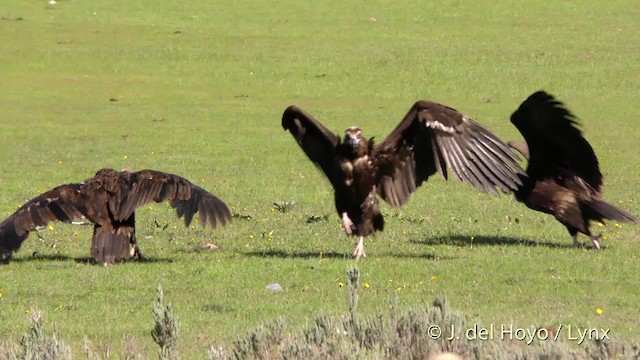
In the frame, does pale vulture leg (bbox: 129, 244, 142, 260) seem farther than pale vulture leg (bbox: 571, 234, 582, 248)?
No

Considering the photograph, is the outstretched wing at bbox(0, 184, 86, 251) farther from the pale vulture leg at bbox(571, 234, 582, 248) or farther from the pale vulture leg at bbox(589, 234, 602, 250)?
the pale vulture leg at bbox(589, 234, 602, 250)

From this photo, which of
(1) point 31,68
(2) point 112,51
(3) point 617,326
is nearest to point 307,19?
(2) point 112,51

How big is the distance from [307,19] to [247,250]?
2736cm

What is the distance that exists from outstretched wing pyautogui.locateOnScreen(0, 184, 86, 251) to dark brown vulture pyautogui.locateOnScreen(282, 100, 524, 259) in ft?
9.02

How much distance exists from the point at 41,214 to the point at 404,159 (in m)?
3.84

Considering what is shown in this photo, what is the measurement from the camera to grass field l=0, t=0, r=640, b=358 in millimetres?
11273

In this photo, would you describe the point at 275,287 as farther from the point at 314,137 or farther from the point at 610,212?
the point at 610,212

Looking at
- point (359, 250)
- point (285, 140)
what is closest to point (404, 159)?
point (359, 250)

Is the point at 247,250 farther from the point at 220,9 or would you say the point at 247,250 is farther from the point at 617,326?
the point at 220,9

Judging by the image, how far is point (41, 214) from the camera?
12344mm

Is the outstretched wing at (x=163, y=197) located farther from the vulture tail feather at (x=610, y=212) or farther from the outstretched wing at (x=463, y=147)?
the vulture tail feather at (x=610, y=212)

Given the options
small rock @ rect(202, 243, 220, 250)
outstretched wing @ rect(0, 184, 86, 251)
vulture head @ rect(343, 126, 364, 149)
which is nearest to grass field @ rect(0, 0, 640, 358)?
small rock @ rect(202, 243, 220, 250)

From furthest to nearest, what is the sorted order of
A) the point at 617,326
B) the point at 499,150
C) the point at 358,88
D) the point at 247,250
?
the point at 358,88
the point at 247,250
the point at 499,150
the point at 617,326

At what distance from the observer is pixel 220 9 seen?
139 feet
